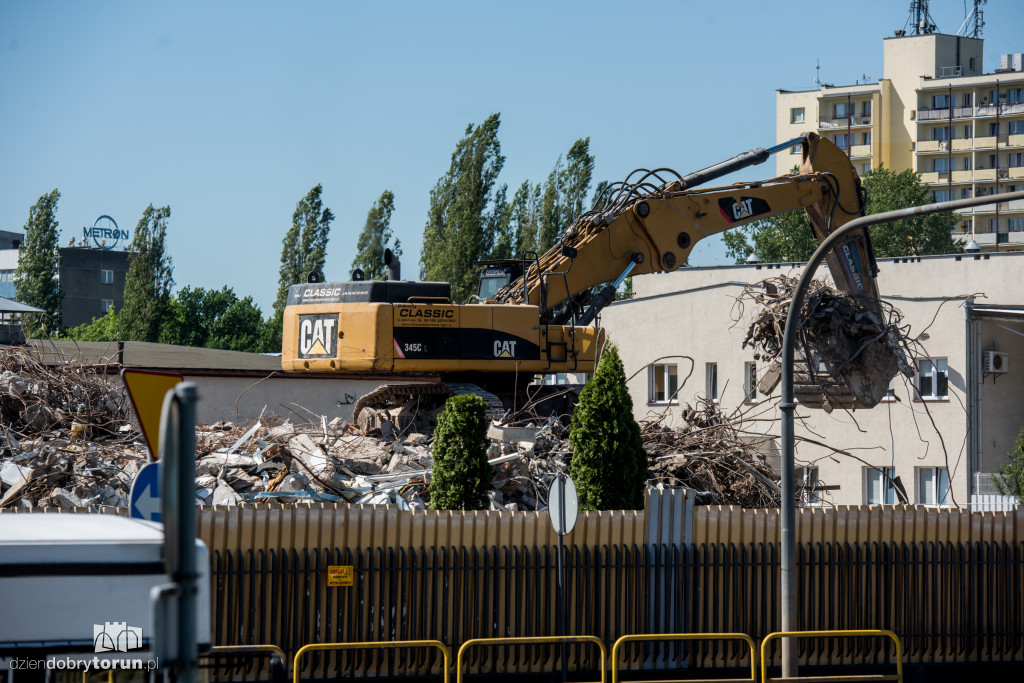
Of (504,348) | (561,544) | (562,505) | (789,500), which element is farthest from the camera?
(504,348)

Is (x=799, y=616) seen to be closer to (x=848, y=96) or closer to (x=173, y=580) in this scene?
(x=173, y=580)

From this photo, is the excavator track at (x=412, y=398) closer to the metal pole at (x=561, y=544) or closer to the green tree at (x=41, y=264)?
the metal pole at (x=561, y=544)

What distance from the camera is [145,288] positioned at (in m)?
67.9

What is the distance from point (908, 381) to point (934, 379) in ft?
4.28

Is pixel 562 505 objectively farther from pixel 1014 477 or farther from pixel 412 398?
pixel 1014 477

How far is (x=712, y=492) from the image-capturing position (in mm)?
18781

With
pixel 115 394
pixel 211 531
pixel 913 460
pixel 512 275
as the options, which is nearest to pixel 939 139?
pixel 913 460

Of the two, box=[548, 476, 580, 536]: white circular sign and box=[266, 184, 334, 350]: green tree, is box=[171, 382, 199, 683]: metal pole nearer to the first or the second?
box=[548, 476, 580, 536]: white circular sign

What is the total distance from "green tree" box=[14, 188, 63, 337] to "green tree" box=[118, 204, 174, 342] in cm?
432

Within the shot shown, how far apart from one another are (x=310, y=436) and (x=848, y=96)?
8786 centimetres

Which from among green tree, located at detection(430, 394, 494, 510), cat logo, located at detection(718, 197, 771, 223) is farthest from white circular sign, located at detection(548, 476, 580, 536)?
cat logo, located at detection(718, 197, 771, 223)

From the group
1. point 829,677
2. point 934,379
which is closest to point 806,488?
point 829,677

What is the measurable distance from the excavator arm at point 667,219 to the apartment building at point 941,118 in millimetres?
79697

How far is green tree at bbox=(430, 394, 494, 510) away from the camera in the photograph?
15.3 meters
